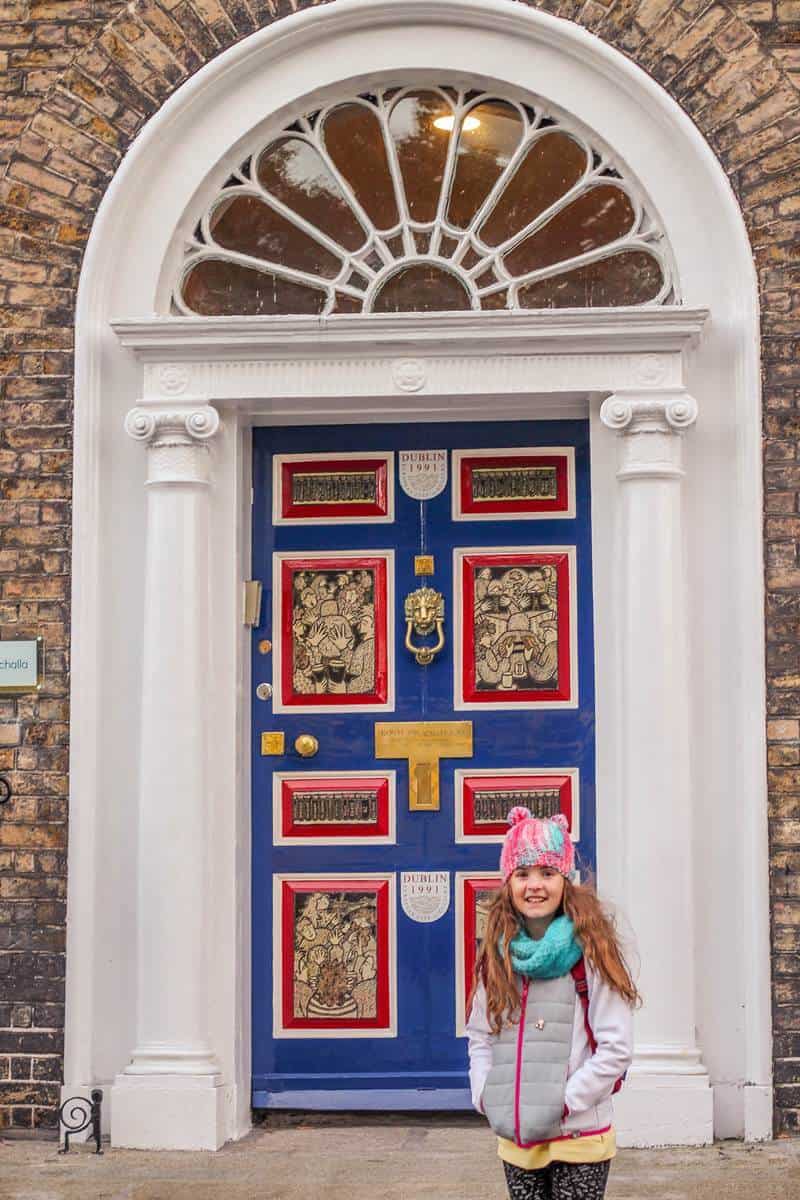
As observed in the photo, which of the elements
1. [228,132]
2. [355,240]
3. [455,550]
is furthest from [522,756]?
[228,132]

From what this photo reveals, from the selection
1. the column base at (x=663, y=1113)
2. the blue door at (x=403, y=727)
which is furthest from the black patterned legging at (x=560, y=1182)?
the blue door at (x=403, y=727)

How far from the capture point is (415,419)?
6945mm

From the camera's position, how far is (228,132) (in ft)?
22.6

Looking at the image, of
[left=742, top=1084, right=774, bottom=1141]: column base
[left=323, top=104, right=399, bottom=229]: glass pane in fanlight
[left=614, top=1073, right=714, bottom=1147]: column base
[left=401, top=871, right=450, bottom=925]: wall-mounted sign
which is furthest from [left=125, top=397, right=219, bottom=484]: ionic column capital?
[left=742, top=1084, right=774, bottom=1141]: column base

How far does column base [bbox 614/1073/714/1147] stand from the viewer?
20.5 feet

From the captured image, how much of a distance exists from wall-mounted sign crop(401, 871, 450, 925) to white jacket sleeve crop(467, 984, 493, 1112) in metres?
2.57

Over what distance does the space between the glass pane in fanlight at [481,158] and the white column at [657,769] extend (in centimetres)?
100

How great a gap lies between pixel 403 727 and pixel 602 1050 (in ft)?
9.41

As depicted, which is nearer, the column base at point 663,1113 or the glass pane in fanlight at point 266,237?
the column base at point 663,1113

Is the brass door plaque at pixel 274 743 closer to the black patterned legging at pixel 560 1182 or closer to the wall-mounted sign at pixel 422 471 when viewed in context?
the wall-mounted sign at pixel 422 471

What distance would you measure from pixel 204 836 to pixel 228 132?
8.78 feet

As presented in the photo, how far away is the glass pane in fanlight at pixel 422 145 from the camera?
22.8ft

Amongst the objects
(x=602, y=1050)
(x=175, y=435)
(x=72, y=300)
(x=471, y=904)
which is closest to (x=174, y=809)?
(x=471, y=904)

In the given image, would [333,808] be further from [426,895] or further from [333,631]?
[333,631]
